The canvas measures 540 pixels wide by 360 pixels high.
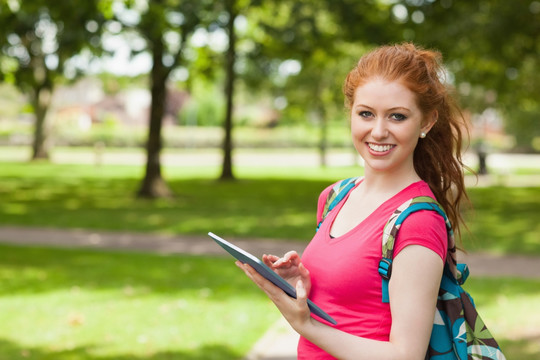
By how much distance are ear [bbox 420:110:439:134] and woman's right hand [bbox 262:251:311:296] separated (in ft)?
1.71

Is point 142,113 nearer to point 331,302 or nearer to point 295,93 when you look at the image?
point 295,93

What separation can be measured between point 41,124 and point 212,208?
1026 inches

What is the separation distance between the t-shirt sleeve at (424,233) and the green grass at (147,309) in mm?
4007

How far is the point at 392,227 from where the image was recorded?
Result: 1841 millimetres

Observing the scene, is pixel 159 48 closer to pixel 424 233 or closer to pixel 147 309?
pixel 147 309

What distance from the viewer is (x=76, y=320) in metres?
6.52

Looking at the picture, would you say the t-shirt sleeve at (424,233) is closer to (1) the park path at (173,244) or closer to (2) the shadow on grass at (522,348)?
(2) the shadow on grass at (522,348)

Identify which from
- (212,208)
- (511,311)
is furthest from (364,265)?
(212,208)

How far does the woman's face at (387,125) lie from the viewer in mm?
1943

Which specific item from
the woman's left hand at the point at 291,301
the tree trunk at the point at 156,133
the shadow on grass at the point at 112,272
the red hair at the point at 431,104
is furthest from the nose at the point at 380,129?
the tree trunk at the point at 156,133

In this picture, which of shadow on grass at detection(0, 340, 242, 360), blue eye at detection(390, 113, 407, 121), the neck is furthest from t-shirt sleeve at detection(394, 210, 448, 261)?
shadow on grass at detection(0, 340, 242, 360)

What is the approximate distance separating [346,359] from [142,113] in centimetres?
10893

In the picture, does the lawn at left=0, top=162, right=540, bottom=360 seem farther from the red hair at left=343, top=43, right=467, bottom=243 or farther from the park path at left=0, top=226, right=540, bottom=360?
the park path at left=0, top=226, right=540, bottom=360

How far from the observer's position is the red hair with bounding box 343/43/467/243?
6.43 feet
